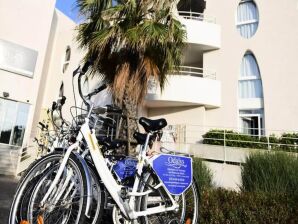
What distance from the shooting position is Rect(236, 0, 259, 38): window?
49.8 feet

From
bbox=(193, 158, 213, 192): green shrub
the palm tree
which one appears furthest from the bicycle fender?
the palm tree

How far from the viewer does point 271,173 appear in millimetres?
4992

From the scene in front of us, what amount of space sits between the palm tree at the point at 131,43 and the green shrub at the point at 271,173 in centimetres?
330

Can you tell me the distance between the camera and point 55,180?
2.54 m

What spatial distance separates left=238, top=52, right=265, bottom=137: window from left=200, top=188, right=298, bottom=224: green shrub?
34.7 feet

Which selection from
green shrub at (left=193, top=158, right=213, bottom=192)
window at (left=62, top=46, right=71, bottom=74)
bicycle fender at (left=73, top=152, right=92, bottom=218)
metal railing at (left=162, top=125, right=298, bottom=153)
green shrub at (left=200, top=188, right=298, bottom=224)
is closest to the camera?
bicycle fender at (left=73, top=152, right=92, bottom=218)

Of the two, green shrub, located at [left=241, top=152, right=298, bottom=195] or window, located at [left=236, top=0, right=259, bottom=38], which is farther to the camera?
window, located at [left=236, top=0, right=259, bottom=38]

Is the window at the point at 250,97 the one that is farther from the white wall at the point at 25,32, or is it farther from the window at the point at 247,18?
the white wall at the point at 25,32

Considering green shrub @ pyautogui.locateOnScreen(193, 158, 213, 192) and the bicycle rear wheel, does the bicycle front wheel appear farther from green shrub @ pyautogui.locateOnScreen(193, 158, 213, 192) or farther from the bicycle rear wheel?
green shrub @ pyautogui.locateOnScreen(193, 158, 213, 192)

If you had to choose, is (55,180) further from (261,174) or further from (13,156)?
(13,156)

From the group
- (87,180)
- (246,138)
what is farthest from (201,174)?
(246,138)

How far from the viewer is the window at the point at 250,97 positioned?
14188 millimetres

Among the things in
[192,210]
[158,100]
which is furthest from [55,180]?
[158,100]

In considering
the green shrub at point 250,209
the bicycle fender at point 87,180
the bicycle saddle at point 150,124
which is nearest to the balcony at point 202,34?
the green shrub at point 250,209
